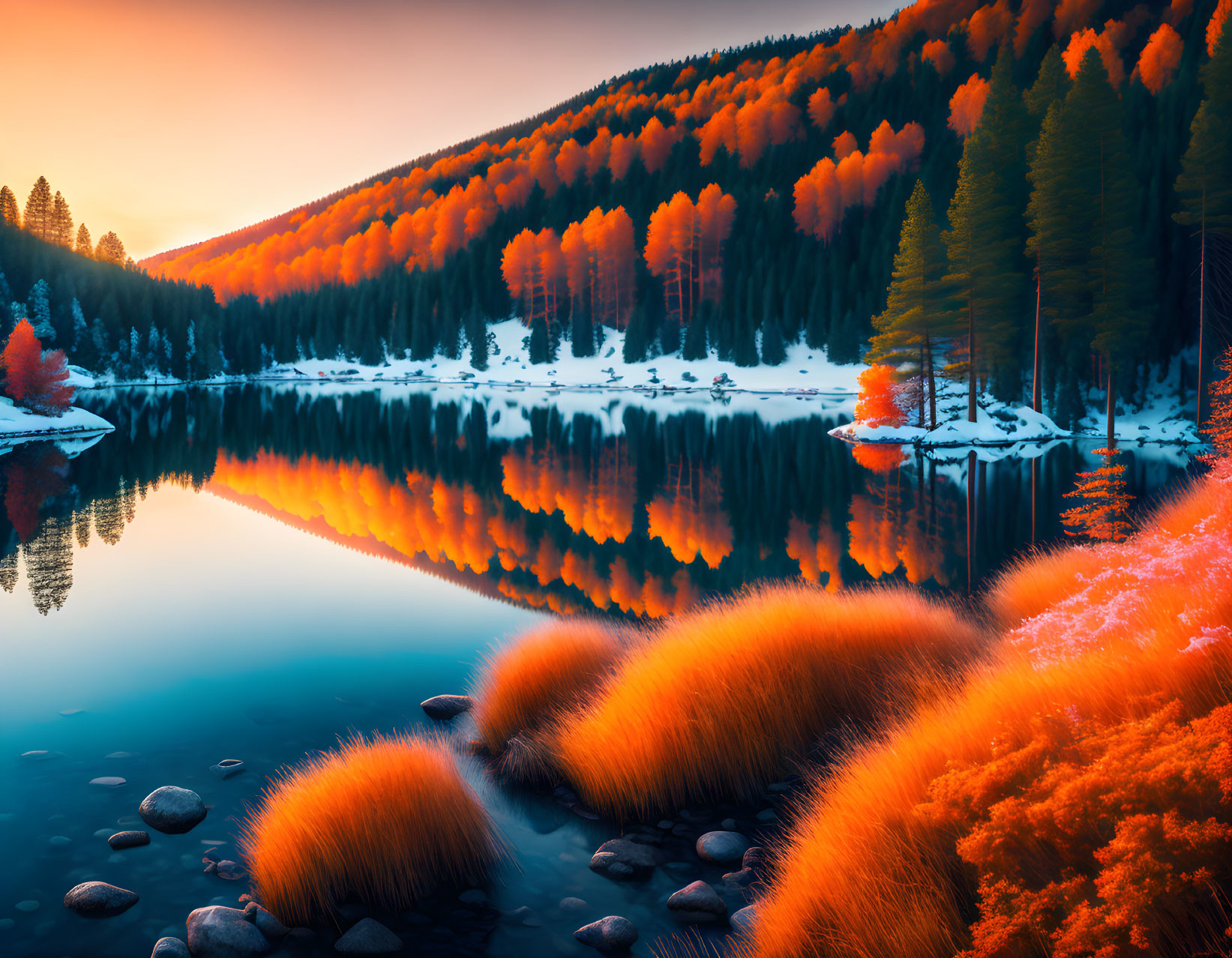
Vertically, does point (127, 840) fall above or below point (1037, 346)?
below

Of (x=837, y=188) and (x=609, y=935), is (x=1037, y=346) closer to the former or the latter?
(x=609, y=935)

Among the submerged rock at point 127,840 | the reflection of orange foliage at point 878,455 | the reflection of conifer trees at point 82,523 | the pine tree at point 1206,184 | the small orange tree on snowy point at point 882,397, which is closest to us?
the submerged rock at point 127,840

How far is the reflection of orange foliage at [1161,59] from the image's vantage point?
79125mm

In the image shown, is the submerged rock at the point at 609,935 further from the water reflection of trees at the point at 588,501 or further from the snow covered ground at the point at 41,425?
the snow covered ground at the point at 41,425

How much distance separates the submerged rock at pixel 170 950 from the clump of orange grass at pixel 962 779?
345cm

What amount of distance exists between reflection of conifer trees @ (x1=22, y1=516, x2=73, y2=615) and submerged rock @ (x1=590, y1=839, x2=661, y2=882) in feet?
40.4

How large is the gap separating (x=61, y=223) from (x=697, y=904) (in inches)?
6214

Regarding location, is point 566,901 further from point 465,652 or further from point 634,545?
point 634,545

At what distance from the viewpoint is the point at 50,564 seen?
648 inches

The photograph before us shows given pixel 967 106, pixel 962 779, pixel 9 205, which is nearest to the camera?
pixel 962 779

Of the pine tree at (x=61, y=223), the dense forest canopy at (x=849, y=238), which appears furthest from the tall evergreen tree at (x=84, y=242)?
the dense forest canopy at (x=849, y=238)

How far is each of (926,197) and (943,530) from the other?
1158 inches

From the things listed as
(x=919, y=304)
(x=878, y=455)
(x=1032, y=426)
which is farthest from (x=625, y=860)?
(x=1032, y=426)

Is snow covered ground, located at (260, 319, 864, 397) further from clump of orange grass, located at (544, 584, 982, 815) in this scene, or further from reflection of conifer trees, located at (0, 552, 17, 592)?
clump of orange grass, located at (544, 584, 982, 815)
